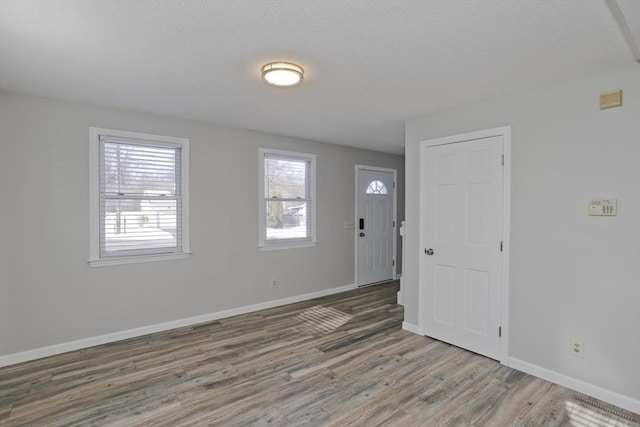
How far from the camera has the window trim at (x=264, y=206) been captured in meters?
4.57

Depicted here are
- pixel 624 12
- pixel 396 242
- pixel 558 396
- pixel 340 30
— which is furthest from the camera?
pixel 396 242

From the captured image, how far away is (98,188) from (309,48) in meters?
2.62

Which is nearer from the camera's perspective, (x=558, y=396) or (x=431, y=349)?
(x=558, y=396)

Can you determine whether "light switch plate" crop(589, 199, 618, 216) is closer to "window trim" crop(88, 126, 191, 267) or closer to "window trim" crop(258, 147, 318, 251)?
"window trim" crop(258, 147, 318, 251)

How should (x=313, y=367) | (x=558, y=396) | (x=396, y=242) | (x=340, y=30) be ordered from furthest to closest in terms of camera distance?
1. (x=396, y=242)
2. (x=313, y=367)
3. (x=558, y=396)
4. (x=340, y=30)

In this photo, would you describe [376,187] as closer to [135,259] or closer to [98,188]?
[135,259]

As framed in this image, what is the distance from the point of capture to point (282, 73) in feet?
8.00

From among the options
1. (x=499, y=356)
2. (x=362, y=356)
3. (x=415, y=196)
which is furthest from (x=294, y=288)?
(x=499, y=356)

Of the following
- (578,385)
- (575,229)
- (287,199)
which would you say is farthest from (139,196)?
(578,385)

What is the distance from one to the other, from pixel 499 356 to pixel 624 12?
Result: 267 cm

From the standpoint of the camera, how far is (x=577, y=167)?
260 centimetres

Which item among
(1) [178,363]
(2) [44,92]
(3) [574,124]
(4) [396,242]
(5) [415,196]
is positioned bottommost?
(1) [178,363]

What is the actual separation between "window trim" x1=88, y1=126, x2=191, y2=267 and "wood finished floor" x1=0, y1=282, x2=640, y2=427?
2.80 feet

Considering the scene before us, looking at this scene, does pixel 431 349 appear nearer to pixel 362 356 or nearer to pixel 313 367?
pixel 362 356
